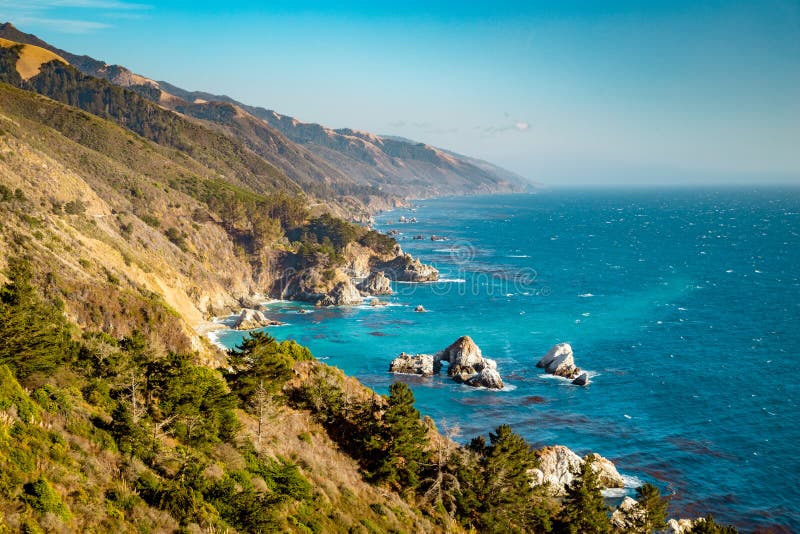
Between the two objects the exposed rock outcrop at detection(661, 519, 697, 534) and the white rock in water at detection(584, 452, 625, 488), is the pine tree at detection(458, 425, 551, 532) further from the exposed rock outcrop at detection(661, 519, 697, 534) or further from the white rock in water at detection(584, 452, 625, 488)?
the white rock in water at detection(584, 452, 625, 488)

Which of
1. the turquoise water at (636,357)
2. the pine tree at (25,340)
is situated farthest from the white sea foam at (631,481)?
the pine tree at (25,340)

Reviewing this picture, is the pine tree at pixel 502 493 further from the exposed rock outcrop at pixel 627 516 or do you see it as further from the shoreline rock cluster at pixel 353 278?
the shoreline rock cluster at pixel 353 278

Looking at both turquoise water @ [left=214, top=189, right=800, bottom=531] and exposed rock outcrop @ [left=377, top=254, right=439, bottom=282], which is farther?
exposed rock outcrop @ [left=377, top=254, right=439, bottom=282]

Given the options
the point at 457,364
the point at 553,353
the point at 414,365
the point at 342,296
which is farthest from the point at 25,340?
the point at 342,296

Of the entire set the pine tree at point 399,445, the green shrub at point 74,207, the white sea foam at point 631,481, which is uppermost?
the green shrub at point 74,207

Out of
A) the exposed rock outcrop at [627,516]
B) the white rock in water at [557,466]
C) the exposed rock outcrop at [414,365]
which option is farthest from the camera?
the exposed rock outcrop at [414,365]

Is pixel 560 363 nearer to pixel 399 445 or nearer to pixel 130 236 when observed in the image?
pixel 399 445

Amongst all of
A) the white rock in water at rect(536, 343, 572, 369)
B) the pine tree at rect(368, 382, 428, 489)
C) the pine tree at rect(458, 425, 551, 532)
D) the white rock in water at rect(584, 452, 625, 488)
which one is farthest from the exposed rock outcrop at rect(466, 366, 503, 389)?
the pine tree at rect(368, 382, 428, 489)
